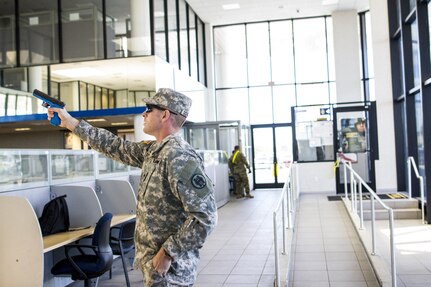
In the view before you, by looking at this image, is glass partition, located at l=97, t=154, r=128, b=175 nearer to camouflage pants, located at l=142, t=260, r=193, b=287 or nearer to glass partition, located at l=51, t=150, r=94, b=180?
glass partition, located at l=51, t=150, r=94, b=180

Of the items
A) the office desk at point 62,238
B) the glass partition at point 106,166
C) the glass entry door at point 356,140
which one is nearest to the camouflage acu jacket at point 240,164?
the glass entry door at point 356,140

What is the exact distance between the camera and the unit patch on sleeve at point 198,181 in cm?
183

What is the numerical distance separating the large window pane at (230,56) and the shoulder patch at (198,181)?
1430 cm

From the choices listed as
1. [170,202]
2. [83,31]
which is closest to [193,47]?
[83,31]

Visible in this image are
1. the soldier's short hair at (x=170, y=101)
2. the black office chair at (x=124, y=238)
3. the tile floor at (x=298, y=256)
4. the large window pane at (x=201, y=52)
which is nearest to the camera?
the soldier's short hair at (x=170, y=101)

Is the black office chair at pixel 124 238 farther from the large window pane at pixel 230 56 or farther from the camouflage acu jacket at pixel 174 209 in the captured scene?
the large window pane at pixel 230 56

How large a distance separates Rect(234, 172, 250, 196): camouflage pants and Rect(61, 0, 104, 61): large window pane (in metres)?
4.69

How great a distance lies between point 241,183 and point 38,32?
6561 mm

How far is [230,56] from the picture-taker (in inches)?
643

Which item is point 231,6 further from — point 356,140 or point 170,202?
point 170,202

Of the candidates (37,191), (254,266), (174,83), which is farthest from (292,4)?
(37,191)

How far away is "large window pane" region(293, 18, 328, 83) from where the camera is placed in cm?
1537

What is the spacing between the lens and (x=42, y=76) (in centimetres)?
1152

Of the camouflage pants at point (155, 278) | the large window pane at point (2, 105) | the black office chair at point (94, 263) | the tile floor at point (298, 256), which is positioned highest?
the large window pane at point (2, 105)
